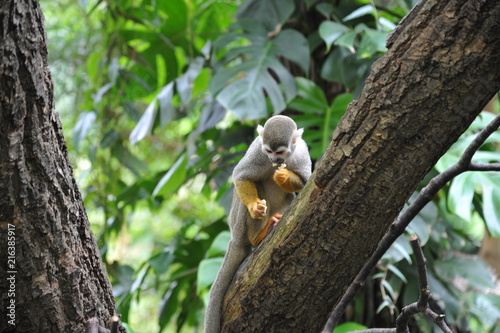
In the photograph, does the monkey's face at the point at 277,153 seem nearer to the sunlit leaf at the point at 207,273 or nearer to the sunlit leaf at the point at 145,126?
the sunlit leaf at the point at 207,273

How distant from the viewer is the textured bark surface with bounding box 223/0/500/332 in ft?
4.08

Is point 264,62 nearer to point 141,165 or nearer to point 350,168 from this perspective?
point 141,165

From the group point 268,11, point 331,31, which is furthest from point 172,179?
point 331,31

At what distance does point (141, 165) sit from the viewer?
3760mm

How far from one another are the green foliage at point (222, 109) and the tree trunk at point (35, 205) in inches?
51.7

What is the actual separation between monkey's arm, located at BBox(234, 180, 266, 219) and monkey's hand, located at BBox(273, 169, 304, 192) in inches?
3.8

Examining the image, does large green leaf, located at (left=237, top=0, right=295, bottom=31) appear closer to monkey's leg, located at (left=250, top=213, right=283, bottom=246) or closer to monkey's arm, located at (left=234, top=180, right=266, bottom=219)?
monkey's arm, located at (left=234, top=180, right=266, bottom=219)

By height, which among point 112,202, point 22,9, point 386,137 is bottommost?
point 386,137

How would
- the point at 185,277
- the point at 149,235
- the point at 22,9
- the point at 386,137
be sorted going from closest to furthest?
1. the point at 22,9
2. the point at 386,137
3. the point at 185,277
4. the point at 149,235

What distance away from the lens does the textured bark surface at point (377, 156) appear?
4.08 ft

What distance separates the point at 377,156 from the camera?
1.34 m

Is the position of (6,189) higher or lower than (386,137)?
higher

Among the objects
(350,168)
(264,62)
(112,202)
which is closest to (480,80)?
(350,168)

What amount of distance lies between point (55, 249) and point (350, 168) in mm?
796
